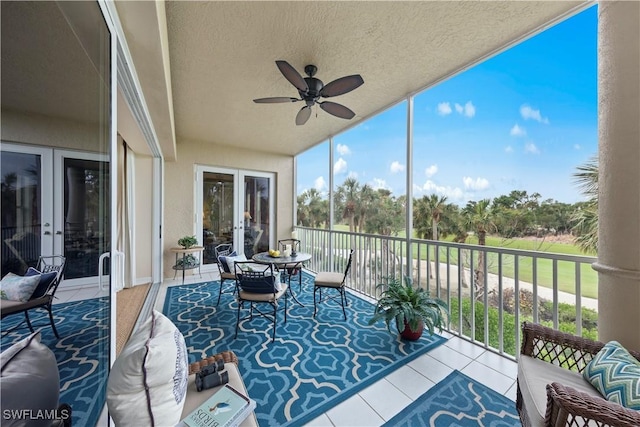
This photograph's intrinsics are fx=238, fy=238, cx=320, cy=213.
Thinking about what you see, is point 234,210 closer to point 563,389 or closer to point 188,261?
point 188,261

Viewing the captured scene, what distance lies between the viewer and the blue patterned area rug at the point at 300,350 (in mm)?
1647

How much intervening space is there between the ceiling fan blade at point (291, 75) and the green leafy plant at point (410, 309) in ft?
6.97

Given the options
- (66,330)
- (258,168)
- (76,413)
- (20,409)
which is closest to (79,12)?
(66,330)

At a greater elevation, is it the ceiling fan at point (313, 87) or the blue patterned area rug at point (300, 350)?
the ceiling fan at point (313, 87)

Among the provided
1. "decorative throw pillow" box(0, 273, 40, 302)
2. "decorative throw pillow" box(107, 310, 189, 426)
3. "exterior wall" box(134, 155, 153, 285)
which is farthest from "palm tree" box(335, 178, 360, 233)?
"decorative throw pillow" box(0, 273, 40, 302)

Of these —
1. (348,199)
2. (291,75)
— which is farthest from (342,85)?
(348,199)

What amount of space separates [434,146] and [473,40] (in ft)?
11.3

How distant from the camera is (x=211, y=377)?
120cm

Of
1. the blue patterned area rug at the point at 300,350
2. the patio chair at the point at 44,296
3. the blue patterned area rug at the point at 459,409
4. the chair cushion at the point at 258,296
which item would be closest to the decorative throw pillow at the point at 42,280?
the patio chair at the point at 44,296

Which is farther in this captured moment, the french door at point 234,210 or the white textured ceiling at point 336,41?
the french door at point 234,210

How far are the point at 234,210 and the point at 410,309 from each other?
4.19 meters

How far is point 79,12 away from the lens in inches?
43.7

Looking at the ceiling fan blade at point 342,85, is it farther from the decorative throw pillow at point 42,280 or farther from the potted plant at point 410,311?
the decorative throw pillow at point 42,280

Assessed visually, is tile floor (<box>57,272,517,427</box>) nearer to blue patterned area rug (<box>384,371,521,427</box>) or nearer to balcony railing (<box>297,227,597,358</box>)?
blue patterned area rug (<box>384,371,521,427</box>)
